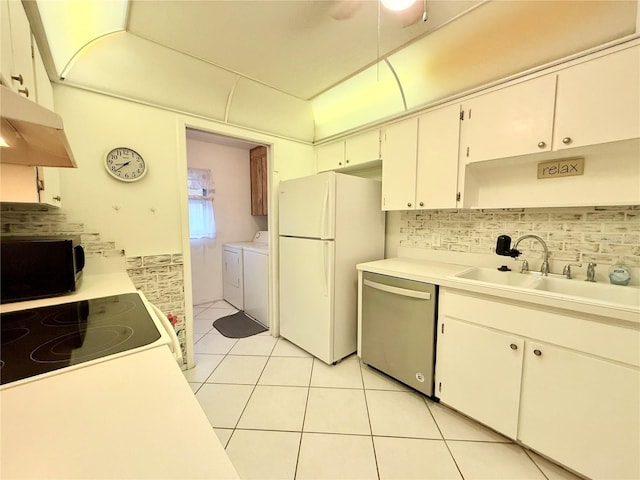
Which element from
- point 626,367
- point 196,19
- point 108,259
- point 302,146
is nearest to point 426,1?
point 196,19

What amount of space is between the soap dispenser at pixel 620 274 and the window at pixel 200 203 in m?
4.03

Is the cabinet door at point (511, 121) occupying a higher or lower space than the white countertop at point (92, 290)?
higher

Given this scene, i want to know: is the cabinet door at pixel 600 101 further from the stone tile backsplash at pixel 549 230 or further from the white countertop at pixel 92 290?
the white countertop at pixel 92 290

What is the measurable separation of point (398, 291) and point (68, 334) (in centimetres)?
174

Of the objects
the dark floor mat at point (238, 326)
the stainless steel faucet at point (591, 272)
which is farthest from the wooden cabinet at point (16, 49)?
the stainless steel faucet at point (591, 272)

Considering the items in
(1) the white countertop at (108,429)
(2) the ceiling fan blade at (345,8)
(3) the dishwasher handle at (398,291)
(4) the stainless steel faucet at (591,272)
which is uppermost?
(2) the ceiling fan blade at (345,8)

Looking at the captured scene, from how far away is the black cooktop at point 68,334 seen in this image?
0.75 meters

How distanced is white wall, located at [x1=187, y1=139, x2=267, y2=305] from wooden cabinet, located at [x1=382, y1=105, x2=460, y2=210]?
2.59 m

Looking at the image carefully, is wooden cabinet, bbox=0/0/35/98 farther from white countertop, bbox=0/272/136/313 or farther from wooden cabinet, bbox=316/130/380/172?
wooden cabinet, bbox=316/130/380/172

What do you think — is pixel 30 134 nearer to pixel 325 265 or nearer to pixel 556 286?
pixel 325 265

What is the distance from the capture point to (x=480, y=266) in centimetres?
199

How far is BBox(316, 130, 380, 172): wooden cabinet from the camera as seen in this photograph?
2354 mm

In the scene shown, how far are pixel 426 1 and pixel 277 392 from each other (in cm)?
266

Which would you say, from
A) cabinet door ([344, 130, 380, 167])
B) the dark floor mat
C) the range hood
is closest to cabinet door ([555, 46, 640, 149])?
cabinet door ([344, 130, 380, 167])
